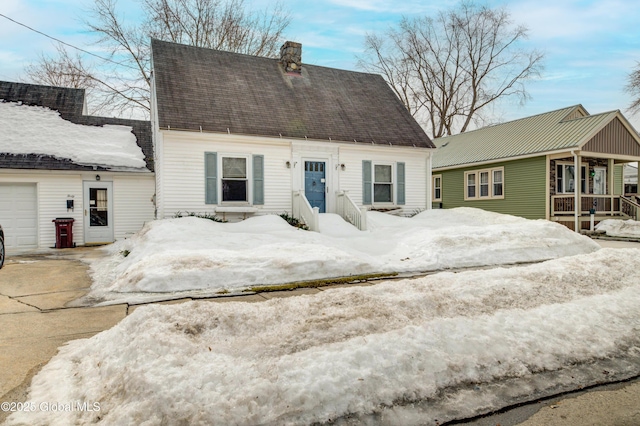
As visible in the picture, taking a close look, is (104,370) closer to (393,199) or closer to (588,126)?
(393,199)

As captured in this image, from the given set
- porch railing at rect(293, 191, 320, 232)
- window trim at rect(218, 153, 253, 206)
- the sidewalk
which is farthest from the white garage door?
porch railing at rect(293, 191, 320, 232)

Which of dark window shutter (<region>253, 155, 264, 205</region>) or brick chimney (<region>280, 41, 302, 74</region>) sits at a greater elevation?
brick chimney (<region>280, 41, 302, 74</region>)

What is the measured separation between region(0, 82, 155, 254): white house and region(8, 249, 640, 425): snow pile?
12483mm

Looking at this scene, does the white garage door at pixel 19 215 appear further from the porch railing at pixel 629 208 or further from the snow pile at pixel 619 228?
the porch railing at pixel 629 208

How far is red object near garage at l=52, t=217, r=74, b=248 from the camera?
14.0 meters

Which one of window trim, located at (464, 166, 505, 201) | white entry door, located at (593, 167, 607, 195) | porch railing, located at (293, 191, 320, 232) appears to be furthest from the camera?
window trim, located at (464, 166, 505, 201)

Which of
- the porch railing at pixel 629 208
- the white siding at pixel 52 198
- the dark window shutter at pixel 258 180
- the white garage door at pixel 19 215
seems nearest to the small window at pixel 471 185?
the porch railing at pixel 629 208

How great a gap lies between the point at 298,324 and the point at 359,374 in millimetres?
1098

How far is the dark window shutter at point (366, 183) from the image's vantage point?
586 inches

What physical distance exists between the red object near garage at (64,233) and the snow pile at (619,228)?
19.2 m

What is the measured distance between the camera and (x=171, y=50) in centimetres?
1483

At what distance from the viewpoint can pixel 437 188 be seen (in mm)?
23906

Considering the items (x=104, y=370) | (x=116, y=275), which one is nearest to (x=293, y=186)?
(x=116, y=275)

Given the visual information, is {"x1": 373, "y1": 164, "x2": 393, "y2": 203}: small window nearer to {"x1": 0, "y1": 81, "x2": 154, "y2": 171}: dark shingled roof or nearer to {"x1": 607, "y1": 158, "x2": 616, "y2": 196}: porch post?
{"x1": 0, "y1": 81, "x2": 154, "y2": 171}: dark shingled roof
